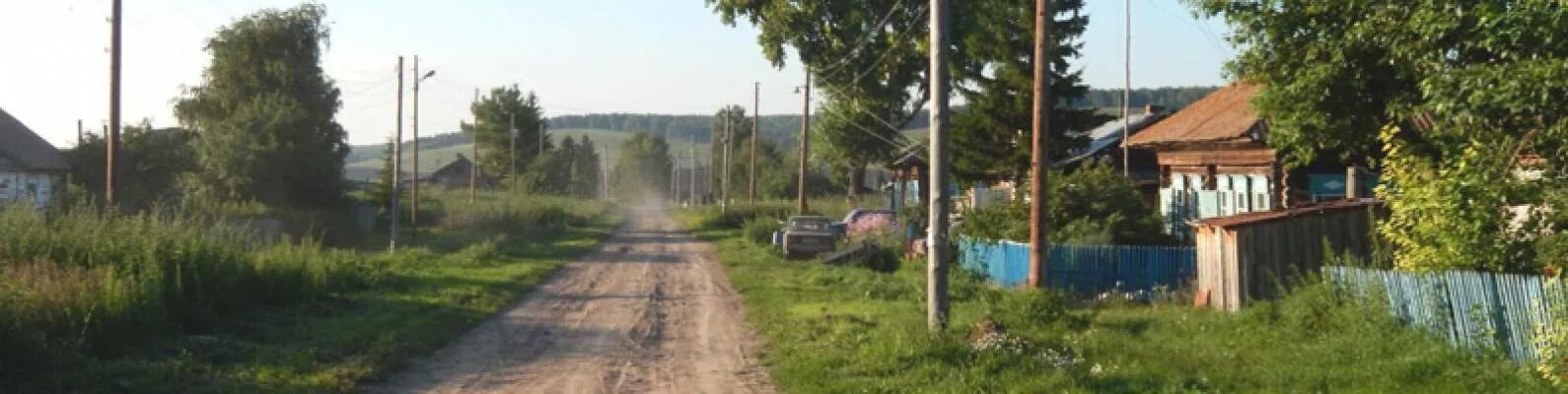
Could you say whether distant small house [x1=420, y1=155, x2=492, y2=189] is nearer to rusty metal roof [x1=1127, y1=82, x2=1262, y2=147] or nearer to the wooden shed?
rusty metal roof [x1=1127, y1=82, x2=1262, y2=147]

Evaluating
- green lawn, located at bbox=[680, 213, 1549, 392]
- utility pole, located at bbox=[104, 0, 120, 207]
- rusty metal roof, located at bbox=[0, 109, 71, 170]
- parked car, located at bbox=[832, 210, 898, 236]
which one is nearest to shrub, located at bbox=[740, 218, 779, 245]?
parked car, located at bbox=[832, 210, 898, 236]

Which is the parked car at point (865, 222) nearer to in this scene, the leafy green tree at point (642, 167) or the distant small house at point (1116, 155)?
the distant small house at point (1116, 155)

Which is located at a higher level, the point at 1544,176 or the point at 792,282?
the point at 1544,176

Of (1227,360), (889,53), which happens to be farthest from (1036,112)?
(889,53)

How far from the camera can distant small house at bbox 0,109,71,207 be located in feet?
145

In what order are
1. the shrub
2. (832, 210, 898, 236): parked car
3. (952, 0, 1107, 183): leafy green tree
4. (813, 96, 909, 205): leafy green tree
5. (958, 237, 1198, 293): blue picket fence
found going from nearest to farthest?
(958, 237, 1198, 293): blue picket fence < (952, 0, 1107, 183): leafy green tree < (832, 210, 898, 236): parked car < the shrub < (813, 96, 909, 205): leafy green tree

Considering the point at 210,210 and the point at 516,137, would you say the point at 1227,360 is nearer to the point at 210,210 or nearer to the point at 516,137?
the point at 210,210

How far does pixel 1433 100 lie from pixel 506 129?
327ft

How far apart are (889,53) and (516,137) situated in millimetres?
66108

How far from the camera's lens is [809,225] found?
123ft

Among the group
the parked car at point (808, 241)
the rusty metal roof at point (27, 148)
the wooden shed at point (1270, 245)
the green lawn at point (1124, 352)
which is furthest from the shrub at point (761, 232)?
the wooden shed at point (1270, 245)

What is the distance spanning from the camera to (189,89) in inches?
1847

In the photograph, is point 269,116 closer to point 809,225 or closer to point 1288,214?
point 809,225

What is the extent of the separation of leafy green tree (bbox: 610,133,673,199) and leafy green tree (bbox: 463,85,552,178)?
48231mm
